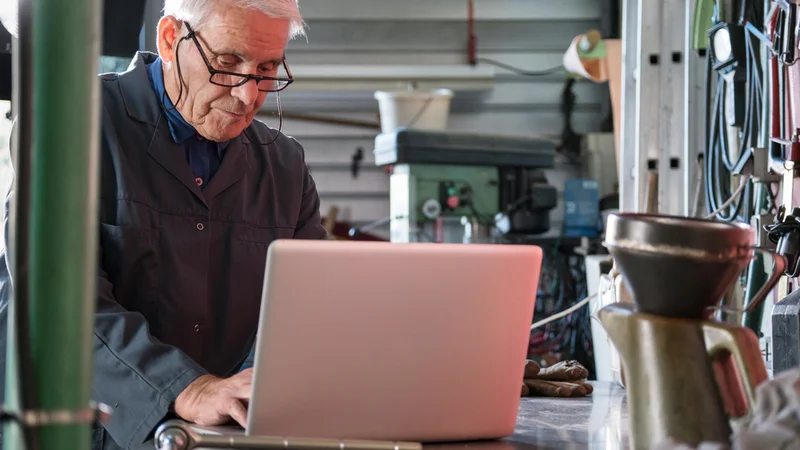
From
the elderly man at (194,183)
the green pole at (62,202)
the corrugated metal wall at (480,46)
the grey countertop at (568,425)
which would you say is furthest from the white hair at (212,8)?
the corrugated metal wall at (480,46)

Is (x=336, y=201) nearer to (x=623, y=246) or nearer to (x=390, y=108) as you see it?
(x=390, y=108)

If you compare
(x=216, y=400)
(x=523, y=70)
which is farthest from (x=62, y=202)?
(x=523, y=70)

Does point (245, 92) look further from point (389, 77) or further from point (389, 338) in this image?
point (389, 77)

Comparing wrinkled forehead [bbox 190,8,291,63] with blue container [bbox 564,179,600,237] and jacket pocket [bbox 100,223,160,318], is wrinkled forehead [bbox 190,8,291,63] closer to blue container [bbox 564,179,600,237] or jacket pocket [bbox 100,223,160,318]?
jacket pocket [bbox 100,223,160,318]

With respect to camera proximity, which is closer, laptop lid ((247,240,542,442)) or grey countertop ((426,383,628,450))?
laptop lid ((247,240,542,442))

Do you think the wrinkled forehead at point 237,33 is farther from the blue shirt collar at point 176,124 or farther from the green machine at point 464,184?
the green machine at point 464,184

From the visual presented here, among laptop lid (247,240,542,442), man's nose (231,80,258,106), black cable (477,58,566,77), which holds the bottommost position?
laptop lid (247,240,542,442)

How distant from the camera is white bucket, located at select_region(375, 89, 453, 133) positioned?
6.05 meters

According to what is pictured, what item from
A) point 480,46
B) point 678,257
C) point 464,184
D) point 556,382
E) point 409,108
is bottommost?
point 556,382

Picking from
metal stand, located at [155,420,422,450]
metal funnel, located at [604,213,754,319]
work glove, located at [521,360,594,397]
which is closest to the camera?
metal funnel, located at [604,213,754,319]

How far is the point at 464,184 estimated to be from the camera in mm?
4906

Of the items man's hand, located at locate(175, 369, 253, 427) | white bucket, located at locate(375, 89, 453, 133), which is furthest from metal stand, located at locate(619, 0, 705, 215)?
white bucket, located at locate(375, 89, 453, 133)

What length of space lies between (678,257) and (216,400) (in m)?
0.68

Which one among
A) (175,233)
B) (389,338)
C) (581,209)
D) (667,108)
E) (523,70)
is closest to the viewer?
(389,338)
